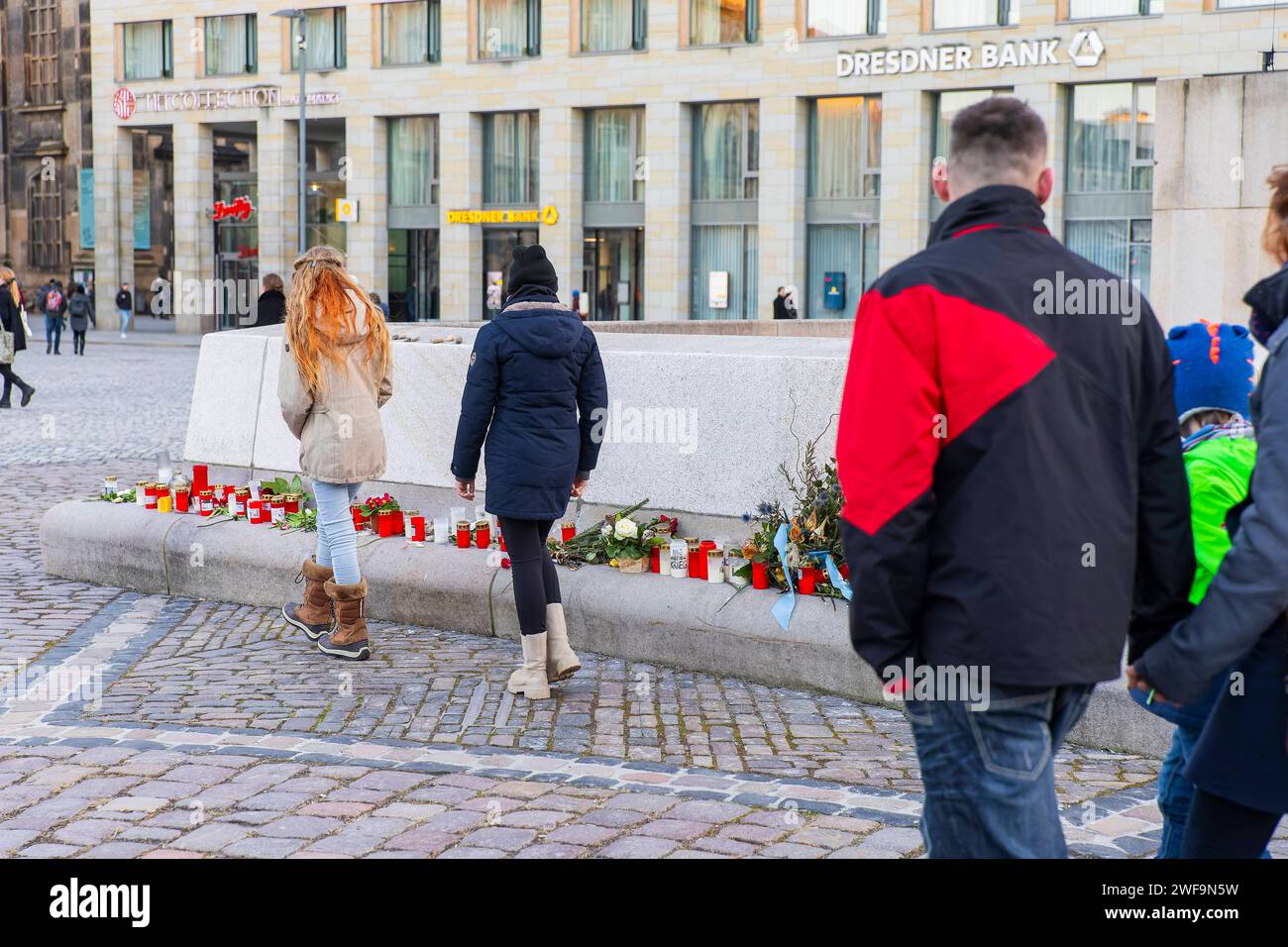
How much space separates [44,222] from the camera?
210 ft

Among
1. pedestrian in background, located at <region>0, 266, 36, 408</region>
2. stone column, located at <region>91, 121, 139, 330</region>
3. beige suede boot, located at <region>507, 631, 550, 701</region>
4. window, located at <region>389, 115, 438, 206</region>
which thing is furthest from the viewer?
stone column, located at <region>91, 121, 139, 330</region>

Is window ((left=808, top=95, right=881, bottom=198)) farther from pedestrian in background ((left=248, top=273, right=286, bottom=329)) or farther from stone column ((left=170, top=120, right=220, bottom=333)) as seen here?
pedestrian in background ((left=248, top=273, right=286, bottom=329))

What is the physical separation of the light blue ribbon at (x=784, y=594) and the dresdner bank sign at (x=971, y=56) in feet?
99.6

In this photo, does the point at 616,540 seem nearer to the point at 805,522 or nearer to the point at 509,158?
the point at 805,522

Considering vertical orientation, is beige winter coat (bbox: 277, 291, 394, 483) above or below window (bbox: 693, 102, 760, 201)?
below

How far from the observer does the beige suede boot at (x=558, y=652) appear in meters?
7.00

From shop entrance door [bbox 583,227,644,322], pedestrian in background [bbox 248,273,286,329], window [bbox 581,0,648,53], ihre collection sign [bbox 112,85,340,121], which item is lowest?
pedestrian in background [bbox 248,273,286,329]

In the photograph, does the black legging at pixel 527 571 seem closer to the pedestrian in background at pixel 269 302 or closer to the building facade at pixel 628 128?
the pedestrian in background at pixel 269 302

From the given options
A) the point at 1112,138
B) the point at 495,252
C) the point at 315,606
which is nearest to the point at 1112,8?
the point at 1112,138

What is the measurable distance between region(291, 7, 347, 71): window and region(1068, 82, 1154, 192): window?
21.2m

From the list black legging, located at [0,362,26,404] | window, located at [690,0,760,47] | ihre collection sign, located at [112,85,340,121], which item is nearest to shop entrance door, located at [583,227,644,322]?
window, located at [690,0,760,47]

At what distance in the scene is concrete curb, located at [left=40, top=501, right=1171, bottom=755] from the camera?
6.98 meters
